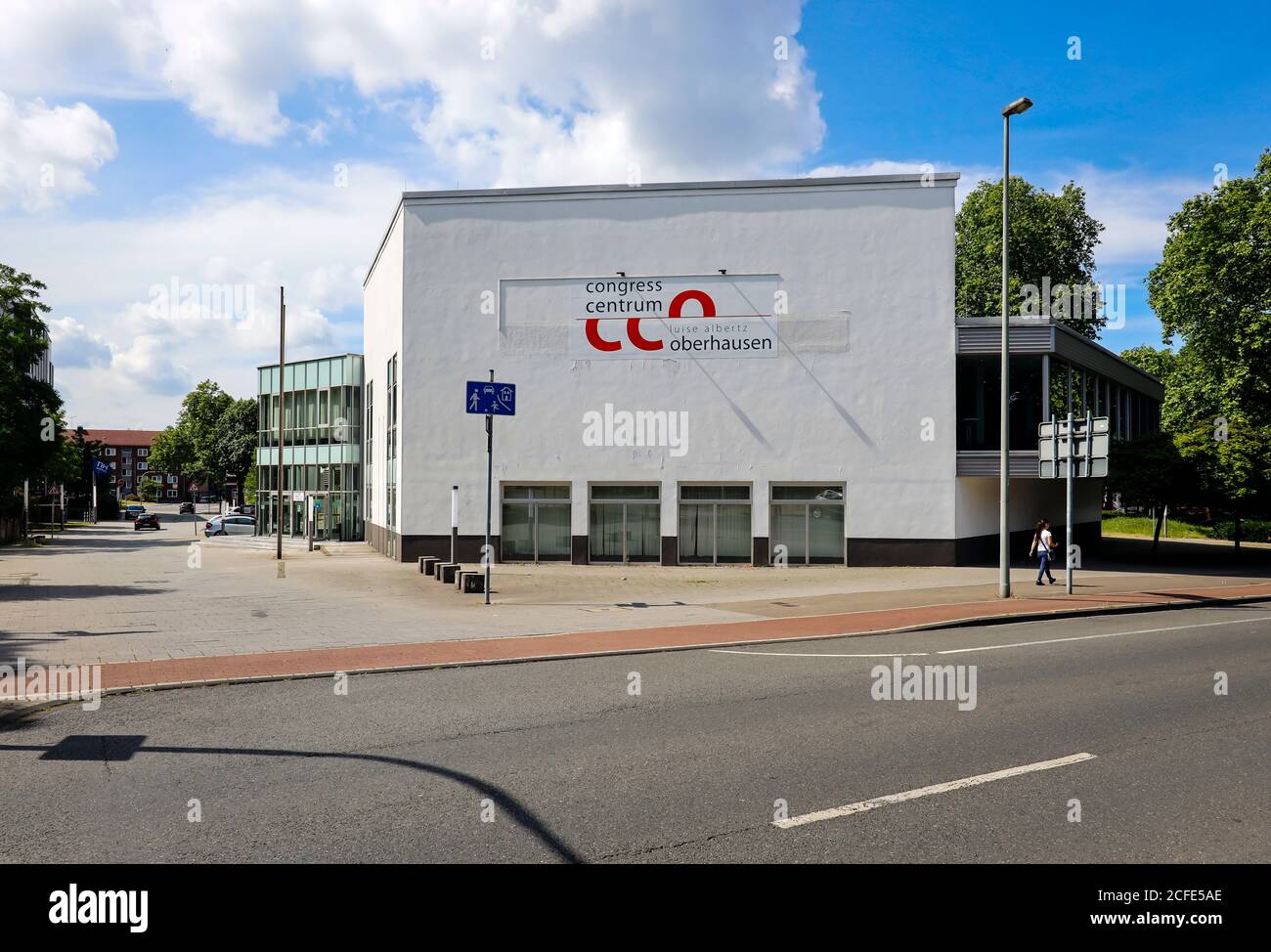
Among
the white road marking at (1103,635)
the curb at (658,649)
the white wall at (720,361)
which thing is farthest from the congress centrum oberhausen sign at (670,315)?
the white road marking at (1103,635)

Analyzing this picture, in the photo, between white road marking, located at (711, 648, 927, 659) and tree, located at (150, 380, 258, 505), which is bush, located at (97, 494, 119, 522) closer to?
tree, located at (150, 380, 258, 505)

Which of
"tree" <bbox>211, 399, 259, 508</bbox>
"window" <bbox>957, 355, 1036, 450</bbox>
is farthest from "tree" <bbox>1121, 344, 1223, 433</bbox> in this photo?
"tree" <bbox>211, 399, 259, 508</bbox>

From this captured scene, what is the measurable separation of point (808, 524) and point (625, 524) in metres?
5.77

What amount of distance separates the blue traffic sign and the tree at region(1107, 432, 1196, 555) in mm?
21985

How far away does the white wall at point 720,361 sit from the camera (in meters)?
27.0

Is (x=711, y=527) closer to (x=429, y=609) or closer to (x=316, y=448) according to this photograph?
(x=429, y=609)

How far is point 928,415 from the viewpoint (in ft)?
88.4

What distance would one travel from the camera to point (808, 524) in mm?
27547

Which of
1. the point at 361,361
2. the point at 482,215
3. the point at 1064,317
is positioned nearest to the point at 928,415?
the point at 482,215

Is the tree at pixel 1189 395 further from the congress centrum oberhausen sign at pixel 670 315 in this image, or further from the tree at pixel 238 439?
the tree at pixel 238 439
